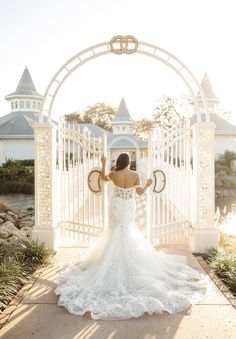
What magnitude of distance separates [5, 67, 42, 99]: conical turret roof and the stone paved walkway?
39620 mm

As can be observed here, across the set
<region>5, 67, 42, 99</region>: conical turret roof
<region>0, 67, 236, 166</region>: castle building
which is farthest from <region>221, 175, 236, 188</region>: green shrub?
<region>5, 67, 42, 99</region>: conical turret roof

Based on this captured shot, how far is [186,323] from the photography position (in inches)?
174

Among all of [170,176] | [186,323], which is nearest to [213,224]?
[170,176]

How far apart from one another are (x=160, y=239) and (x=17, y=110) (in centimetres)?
3605

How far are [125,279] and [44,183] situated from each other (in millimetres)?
3455

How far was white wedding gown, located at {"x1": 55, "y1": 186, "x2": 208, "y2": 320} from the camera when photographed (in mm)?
4656

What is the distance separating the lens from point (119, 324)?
4355 millimetres

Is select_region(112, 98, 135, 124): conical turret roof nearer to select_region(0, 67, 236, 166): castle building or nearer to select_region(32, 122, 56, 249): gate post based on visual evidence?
select_region(0, 67, 236, 166): castle building

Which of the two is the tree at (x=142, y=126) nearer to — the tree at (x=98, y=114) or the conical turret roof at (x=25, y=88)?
the tree at (x=98, y=114)

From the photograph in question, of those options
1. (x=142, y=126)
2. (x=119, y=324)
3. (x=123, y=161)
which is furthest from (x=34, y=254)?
(x=142, y=126)

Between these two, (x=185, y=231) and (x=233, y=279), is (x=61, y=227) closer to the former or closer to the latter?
(x=185, y=231)

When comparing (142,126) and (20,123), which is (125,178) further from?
(142,126)

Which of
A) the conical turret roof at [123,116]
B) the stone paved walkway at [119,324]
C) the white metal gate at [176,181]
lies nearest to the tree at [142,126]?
the conical turret roof at [123,116]

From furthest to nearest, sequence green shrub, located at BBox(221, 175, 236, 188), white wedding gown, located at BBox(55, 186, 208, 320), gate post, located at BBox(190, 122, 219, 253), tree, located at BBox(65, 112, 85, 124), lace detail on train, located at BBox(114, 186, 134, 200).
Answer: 1. tree, located at BBox(65, 112, 85, 124)
2. green shrub, located at BBox(221, 175, 236, 188)
3. gate post, located at BBox(190, 122, 219, 253)
4. lace detail on train, located at BBox(114, 186, 134, 200)
5. white wedding gown, located at BBox(55, 186, 208, 320)
